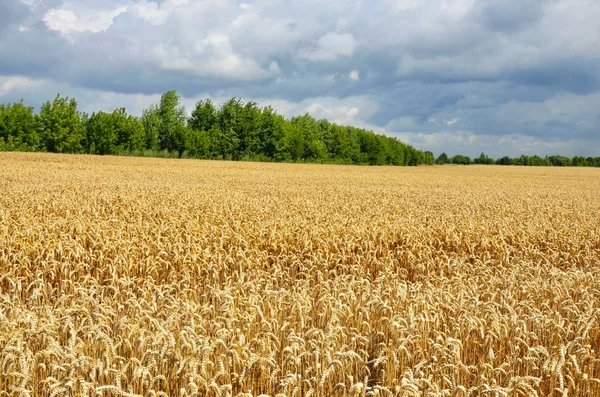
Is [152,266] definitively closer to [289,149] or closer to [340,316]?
[340,316]

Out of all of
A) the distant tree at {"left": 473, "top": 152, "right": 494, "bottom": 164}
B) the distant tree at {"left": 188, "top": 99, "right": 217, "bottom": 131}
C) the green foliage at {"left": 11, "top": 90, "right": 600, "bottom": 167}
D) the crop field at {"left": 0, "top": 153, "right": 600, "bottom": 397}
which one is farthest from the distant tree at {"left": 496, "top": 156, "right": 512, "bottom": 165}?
the crop field at {"left": 0, "top": 153, "right": 600, "bottom": 397}

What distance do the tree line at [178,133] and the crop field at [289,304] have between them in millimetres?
68869

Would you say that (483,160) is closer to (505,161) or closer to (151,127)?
(505,161)

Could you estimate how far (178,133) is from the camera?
84.7 m

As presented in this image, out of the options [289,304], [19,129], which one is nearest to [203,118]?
[19,129]

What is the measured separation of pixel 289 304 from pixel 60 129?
274 ft

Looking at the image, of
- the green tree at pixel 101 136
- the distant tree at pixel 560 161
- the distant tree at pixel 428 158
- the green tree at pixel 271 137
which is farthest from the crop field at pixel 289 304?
the distant tree at pixel 560 161

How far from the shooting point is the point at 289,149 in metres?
97.9

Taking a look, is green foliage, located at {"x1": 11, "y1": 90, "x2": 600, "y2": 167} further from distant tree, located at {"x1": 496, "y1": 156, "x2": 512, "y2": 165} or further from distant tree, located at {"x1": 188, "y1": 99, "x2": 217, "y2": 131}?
distant tree, located at {"x1": 496, "y1": 156, "x2": 512, "y2": 165}

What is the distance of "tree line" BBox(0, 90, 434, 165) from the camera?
8031 cm

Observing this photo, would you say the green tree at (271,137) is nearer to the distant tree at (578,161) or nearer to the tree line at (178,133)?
the tree line at (178,133)

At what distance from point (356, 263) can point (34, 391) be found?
6.59 metres

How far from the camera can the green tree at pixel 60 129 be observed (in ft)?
261

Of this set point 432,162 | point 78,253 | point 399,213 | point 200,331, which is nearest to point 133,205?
point 78,253
